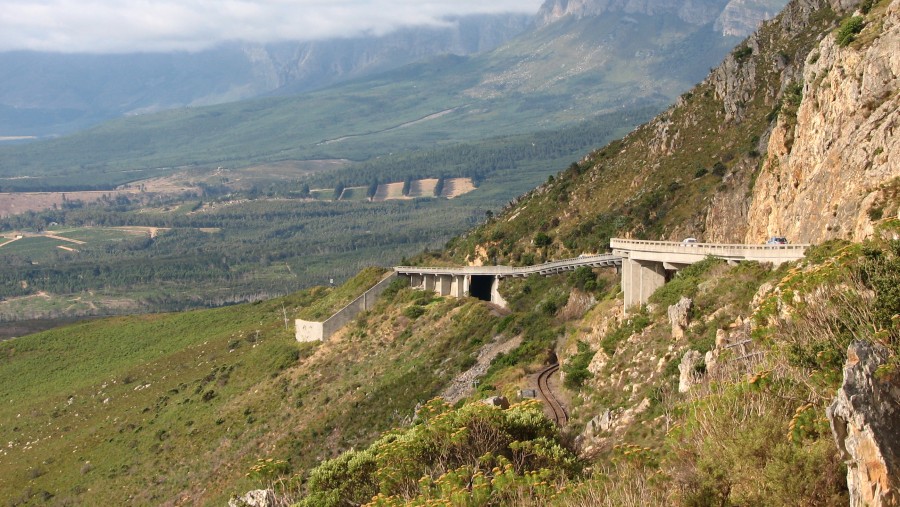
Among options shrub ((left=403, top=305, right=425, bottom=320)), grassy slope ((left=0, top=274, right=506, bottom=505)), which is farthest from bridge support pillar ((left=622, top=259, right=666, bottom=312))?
shrub ((left=403, top=305, right=425, bottom=320))

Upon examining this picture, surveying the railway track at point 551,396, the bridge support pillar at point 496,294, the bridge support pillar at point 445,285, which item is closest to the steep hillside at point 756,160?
the bridge support pillar at point 496,294

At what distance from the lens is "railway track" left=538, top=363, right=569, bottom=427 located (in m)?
42.2

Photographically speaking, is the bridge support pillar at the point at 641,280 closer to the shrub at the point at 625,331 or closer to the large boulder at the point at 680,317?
the shrub at the point at 625,331

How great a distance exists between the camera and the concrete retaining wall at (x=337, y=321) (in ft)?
249

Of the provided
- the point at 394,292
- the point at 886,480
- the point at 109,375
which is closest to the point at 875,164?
the point at 886,480

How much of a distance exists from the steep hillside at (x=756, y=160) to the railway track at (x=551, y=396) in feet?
31.6

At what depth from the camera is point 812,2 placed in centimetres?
7575

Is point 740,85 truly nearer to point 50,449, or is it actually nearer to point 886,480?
point 50,449

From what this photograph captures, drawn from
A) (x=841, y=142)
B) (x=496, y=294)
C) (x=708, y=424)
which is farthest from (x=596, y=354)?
(x=496, y=294)

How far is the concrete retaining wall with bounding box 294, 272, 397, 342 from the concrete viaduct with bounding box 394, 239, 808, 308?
4.87 meters

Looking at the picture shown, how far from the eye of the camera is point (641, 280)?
50.3 m

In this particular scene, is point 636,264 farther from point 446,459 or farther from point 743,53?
point 743,53

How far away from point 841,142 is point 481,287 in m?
35.6

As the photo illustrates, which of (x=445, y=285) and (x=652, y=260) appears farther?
(x=445, y=285)
